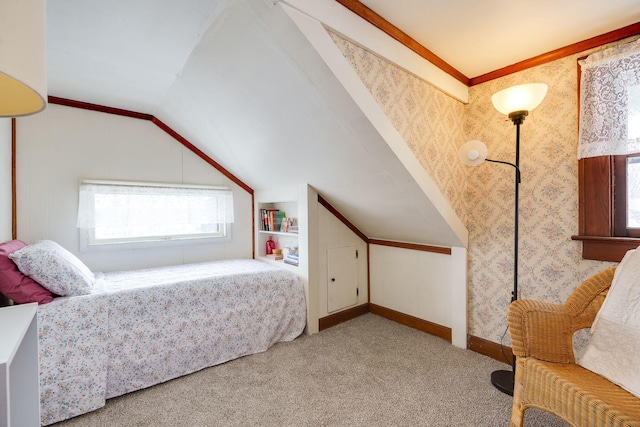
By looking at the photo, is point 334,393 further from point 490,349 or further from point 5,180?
point 5,180

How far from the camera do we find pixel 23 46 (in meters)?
0.55

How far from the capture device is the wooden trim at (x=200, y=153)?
2.99m

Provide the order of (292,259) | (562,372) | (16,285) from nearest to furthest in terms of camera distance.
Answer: (562,372) < (16,285) < (292,259)

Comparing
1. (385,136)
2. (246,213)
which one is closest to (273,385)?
(385,136)

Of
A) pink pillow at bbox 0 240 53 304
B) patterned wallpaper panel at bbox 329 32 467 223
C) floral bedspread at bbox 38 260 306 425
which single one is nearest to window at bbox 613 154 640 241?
patterned wallpaper panel at bbox 329 32 467 223

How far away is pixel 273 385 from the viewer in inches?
77.5

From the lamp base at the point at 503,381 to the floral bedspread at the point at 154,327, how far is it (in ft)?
5.07

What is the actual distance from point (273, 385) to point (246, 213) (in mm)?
1987

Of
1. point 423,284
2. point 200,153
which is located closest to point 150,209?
point 200,153

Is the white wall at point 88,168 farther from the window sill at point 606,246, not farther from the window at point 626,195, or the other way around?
the window at point 626,195

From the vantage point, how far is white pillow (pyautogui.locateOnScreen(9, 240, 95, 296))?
5.45 ft

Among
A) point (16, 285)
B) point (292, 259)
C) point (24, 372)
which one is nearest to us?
point (24, 372)

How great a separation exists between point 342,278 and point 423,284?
31.8 inches

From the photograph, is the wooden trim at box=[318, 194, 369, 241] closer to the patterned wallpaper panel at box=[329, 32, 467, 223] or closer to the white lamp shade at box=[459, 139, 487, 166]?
the patterned wallpaper panel at box=[329, 32, 467, 223]
